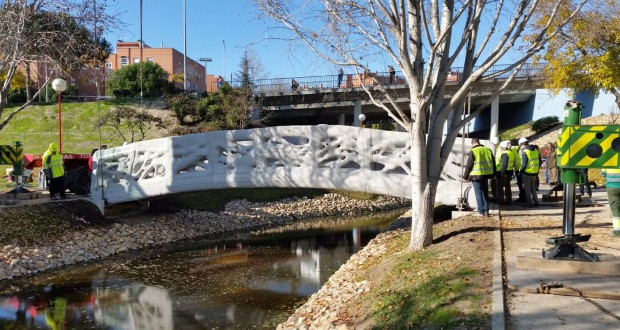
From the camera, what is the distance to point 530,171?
1277 cm

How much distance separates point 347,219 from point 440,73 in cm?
1262

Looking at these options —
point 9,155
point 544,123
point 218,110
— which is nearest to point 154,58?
point 218,110

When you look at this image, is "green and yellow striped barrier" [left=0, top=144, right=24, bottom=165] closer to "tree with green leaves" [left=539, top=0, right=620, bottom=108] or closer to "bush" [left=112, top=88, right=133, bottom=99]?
"tree with green leaves" [left=539, top=0, right=620, bottom=108]

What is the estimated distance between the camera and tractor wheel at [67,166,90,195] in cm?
1772

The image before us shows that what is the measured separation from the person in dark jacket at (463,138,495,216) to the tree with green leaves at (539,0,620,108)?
29.1 ft

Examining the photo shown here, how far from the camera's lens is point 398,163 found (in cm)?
1291

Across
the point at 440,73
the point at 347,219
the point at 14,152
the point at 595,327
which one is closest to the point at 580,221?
the point at 440,73

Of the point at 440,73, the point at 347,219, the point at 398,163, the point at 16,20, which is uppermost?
the point at 16,20

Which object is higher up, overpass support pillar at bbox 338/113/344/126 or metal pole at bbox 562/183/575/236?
overpass support pillar at bbox 338/113/344/126

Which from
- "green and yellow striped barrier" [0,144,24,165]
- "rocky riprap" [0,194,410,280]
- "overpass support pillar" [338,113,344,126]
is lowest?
"rocky riprap" [0,194,410,280]

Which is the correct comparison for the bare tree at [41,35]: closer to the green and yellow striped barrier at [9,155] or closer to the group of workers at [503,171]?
the green and yellow striped barrier at [9,155]

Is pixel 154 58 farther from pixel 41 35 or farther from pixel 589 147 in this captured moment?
pixel 589 147

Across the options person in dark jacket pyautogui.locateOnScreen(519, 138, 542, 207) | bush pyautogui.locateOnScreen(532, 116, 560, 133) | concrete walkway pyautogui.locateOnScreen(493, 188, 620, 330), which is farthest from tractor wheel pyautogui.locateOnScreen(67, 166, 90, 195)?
bush pyautogui.locateOnScreen(532, 116, 560, 133)

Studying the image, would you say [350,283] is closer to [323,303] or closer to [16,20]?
[323,303]
